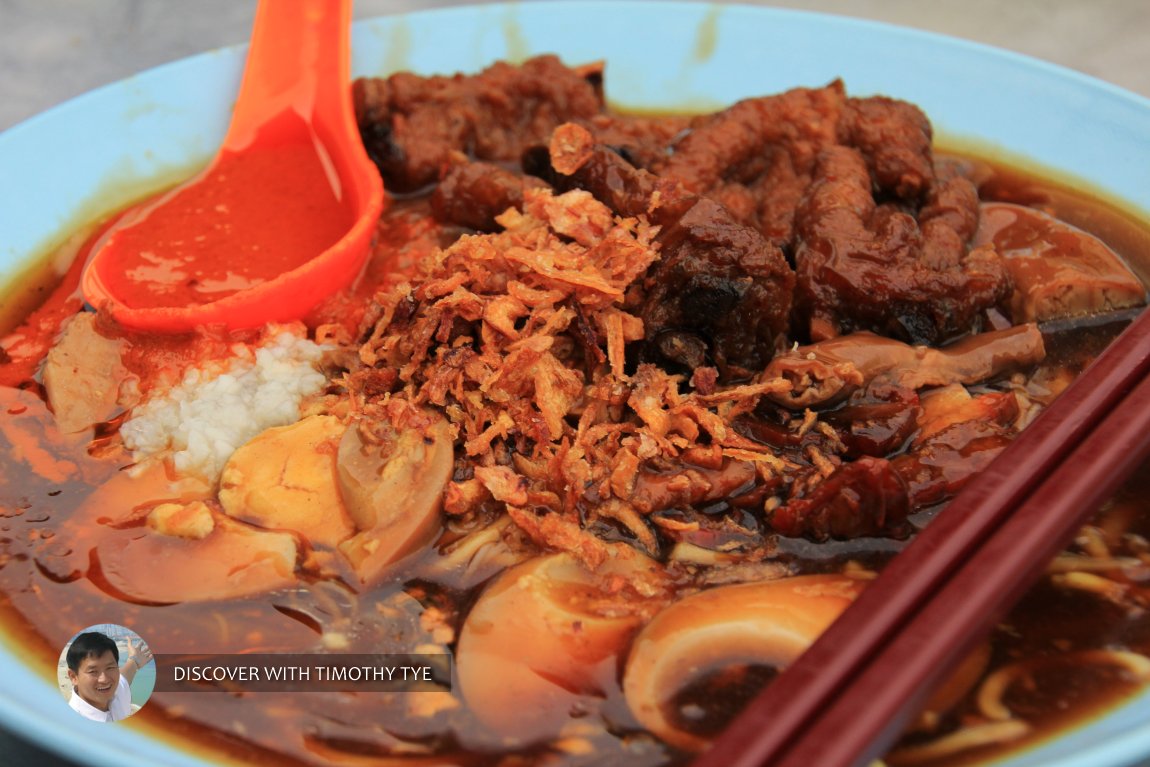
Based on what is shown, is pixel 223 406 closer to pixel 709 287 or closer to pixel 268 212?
pixel 268 212

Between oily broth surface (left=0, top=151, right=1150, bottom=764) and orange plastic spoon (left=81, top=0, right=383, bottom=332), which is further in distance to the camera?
orange plastic spoon (left=81, top=0, right=383, bottom=332)

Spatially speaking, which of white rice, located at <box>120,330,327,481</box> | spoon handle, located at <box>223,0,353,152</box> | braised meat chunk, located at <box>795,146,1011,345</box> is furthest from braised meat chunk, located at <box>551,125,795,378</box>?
spoon handle, located at <box>223,0,353,152</box>

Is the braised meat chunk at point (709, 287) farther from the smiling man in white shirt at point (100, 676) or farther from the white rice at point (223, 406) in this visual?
the smiling man in white shirt at point (100, 676)

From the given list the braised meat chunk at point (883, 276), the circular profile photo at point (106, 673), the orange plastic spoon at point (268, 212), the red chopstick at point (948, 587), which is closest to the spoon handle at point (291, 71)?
the orange plastic spoon at point (268, 212)

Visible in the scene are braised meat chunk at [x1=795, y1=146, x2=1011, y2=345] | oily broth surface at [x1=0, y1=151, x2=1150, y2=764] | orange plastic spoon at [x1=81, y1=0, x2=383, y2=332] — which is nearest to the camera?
oily broth surface at [x1=0, y1=151, x2=1150, y2=764]

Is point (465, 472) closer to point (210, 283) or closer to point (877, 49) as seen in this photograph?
point (210, 283)

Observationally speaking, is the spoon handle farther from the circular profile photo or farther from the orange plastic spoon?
the circular profile photo
